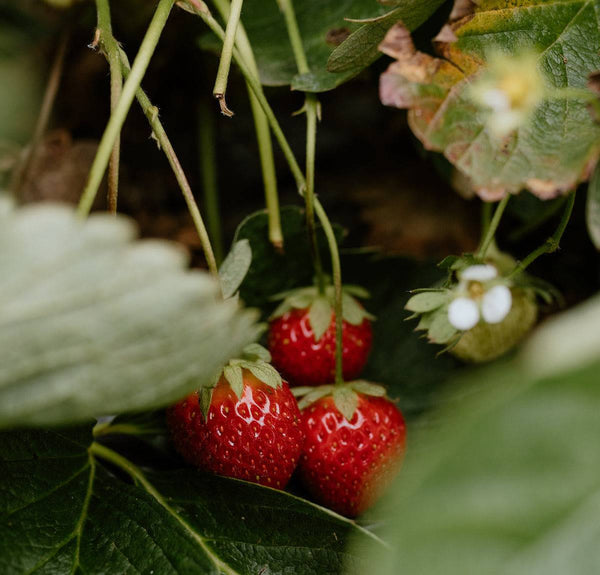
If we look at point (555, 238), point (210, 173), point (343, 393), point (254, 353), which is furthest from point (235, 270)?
point (210, 173)

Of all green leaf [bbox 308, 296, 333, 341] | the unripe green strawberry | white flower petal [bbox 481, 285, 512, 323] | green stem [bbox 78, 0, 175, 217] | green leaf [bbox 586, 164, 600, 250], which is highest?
green stem [bbox 78, 0, 175, 217]

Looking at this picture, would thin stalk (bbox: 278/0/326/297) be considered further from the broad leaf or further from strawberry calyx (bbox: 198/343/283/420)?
strawberry calyx (bbox: 198/343/283/420)

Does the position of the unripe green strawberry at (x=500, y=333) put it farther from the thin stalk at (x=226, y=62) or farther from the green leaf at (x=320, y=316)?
the thin stalk at (x=226, y=62)

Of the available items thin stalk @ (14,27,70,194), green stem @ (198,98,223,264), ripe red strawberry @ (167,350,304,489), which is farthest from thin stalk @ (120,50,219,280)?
thin stalk @ (14,27,70,194)

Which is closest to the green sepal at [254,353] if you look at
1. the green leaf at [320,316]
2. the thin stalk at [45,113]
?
the green leaf at [320,316]

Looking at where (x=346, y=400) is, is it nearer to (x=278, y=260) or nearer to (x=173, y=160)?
(x=278, y=260)

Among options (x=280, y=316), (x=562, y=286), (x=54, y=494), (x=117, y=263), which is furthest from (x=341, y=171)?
(x=117, y=263)
